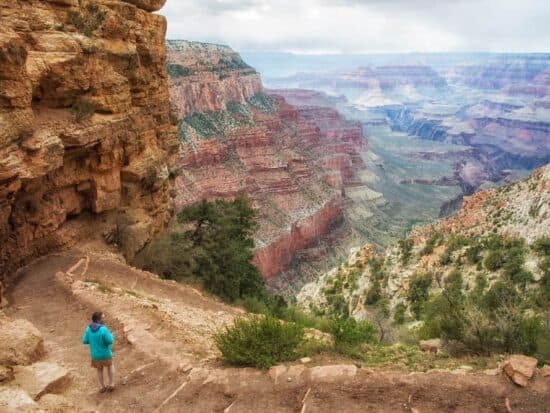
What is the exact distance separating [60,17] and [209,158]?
48386 millimetres

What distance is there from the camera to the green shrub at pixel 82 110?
18.3 meters

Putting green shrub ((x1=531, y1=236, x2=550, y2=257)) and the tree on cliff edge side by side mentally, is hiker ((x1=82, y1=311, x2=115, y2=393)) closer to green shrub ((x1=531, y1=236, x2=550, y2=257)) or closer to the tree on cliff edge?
the tree on cliff edge

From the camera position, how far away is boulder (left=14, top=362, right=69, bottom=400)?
803 cm

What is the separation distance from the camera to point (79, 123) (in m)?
18.4

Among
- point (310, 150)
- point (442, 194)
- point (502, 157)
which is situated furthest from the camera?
point (502, 157)

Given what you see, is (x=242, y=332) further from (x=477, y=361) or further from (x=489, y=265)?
(x=489, y=265)

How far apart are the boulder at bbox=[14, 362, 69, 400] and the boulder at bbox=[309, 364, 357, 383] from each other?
4431 mm

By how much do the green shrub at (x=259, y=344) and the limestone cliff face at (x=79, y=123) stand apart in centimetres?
855

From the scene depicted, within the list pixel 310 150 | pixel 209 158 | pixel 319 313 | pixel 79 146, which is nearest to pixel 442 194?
pixel 310 150

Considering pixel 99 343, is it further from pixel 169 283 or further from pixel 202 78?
pixel 202 78

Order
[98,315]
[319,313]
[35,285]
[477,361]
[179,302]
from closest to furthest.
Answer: [98,315], [477,361], [35,285], [179,302], [319,313]

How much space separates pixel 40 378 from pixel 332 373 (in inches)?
199

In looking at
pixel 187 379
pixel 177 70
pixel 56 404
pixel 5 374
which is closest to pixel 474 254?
pixel 187 379

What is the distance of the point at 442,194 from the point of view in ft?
393
